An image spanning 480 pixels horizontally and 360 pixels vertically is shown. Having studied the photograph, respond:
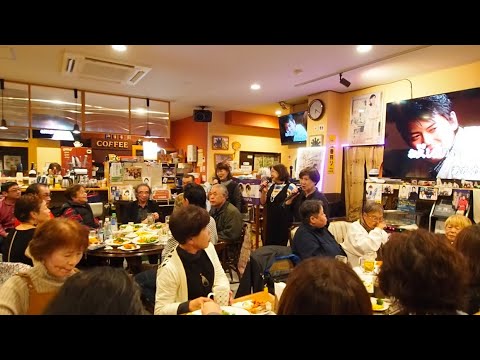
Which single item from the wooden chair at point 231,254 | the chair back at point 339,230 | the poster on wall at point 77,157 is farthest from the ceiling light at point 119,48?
the poster on wall at point 77,157

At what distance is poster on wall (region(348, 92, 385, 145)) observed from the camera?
5145mm

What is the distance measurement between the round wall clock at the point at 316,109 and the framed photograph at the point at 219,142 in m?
2.56

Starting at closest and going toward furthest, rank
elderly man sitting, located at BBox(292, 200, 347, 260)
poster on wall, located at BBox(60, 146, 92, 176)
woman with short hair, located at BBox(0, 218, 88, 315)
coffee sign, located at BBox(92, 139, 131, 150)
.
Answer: woman with short hair, located at BBox(0, 218, 88, 315)
elderly man sitting, located at BBox(292, 200, 347, 260)
poster on wall, located at BBox(60, 146, 92, 176)
coffee sign, located at BBox(92, 139, 131, 150)

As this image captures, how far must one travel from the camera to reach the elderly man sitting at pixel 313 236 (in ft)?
8.55

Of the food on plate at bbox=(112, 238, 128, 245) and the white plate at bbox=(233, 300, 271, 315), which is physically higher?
the white plate at bbox=(233, 300, 271, 315)

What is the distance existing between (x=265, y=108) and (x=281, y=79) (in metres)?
2.59

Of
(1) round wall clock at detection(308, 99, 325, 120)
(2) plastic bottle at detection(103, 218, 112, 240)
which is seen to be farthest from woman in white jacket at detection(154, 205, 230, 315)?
(1) round wall clock at detection(308, 99, 325, 120)

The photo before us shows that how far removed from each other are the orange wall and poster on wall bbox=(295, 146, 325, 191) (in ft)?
8.48

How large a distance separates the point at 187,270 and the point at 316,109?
15.5 feet

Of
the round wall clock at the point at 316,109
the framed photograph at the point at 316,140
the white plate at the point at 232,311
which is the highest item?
the round wall clock at the point at 316,109

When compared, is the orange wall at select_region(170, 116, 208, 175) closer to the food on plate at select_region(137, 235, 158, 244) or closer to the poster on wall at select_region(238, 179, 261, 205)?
the poster on wall at select_region(238, 179, 261, 205)

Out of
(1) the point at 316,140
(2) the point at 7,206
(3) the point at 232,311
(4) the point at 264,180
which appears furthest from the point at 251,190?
(3) the point at 232,311

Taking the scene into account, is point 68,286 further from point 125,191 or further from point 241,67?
point 125,191

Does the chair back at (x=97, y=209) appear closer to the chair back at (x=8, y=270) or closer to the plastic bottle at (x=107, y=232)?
the plastic bottle at (x=107, y=232)
